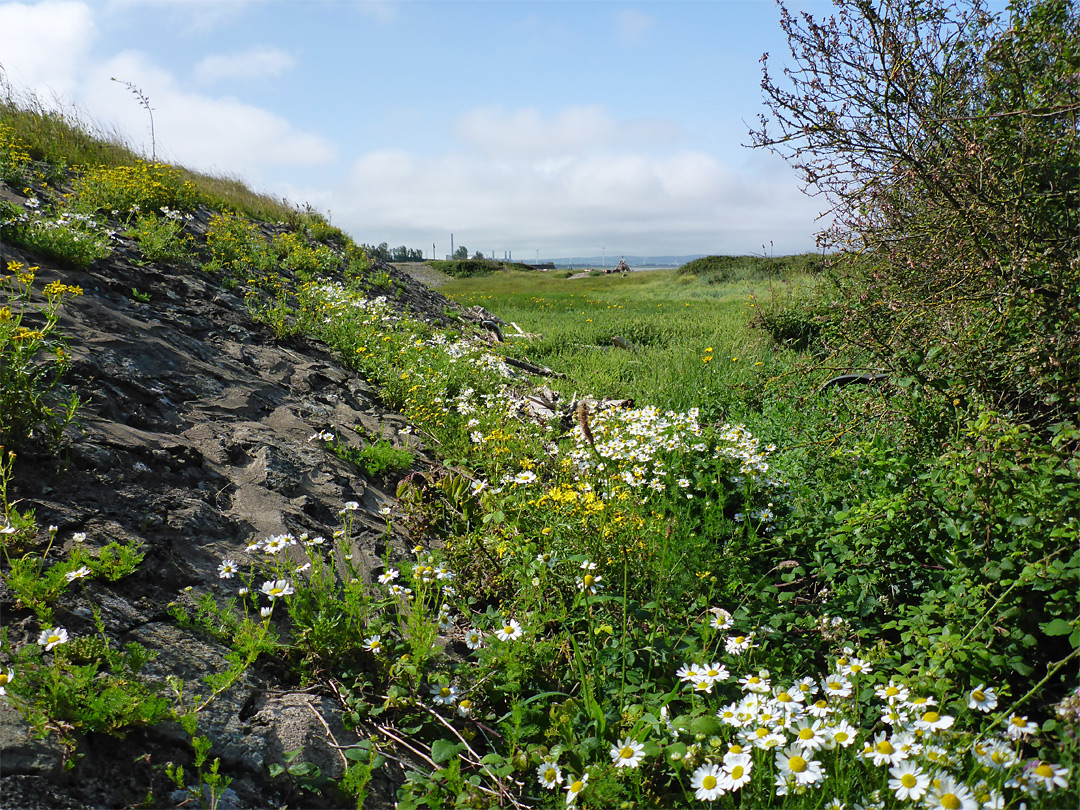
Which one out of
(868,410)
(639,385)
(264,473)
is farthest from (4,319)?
(639,385)

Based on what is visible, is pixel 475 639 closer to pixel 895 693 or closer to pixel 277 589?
pixel 277 589

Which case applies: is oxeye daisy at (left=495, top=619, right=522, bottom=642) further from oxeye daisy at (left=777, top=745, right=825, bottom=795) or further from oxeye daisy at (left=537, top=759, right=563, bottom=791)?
oxeye daisy at (left=777, top=745, right=825, bottom=795)

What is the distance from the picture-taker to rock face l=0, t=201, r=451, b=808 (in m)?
1.73

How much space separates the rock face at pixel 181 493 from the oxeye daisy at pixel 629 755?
29.3 inches

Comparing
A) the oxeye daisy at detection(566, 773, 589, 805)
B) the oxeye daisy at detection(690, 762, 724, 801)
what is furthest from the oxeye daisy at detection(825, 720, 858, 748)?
the oxeye daisy at detection(566, 773, 589, 805)

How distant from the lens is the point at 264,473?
3.40 m

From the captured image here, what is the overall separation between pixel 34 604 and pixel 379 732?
119 centimetres

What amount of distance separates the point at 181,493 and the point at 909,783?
304 cm

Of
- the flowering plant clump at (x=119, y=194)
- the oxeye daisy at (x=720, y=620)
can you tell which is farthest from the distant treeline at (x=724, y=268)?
the oxeye daisy at (x=720, y=620)

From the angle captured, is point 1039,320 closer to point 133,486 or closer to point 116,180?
point 133,486

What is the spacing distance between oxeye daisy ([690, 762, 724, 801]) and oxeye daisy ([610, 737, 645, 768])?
168mm

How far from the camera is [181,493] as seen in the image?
9.42 feet

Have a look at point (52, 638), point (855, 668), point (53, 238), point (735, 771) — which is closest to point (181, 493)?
point (52, 638)

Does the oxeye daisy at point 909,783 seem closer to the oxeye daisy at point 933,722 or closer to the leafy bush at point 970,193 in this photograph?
the oxeye daisy at point 933,722
